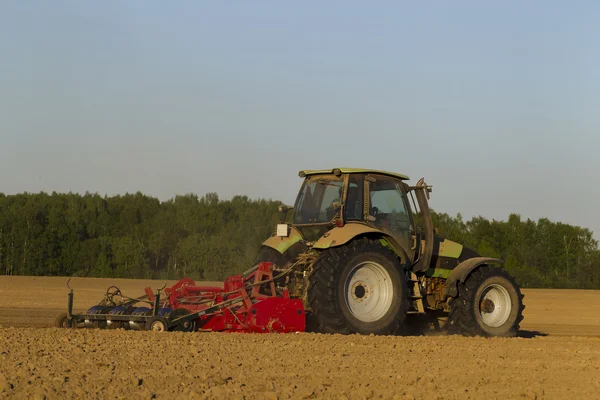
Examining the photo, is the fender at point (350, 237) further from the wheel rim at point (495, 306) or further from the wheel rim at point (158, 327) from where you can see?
the wheel rim at point (158, 327)

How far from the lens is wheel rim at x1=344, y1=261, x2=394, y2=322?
34.2 ft

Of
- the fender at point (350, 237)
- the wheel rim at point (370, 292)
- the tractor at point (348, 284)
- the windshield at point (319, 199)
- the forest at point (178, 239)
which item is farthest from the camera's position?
the forest at point (178, 239)

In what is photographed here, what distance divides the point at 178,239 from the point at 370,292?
26.5 meters

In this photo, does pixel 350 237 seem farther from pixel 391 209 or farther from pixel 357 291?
pixel 391 209

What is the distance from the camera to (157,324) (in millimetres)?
9547

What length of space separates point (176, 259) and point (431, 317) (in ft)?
78.1

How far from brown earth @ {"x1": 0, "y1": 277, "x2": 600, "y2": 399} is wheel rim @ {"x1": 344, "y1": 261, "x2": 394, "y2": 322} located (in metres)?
0.75

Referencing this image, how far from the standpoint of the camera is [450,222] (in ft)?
113

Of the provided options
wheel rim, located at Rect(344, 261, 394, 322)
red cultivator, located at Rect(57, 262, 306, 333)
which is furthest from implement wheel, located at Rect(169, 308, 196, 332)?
wheel rim, located at Rect(344, 261, 394, 322)

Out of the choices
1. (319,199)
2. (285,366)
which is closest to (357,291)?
(319,199)

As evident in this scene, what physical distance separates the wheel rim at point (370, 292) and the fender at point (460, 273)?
1.21m

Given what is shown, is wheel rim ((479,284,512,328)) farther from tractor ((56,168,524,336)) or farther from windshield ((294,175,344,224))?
windshield ((294,175,344,224))

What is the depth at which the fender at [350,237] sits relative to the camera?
10227mm

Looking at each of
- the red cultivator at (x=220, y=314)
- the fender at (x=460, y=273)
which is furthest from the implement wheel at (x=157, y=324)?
the fender at (x=460, y=273)
